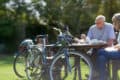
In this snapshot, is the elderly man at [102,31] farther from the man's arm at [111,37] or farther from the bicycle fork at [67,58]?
the bicycle fork at [67,58]

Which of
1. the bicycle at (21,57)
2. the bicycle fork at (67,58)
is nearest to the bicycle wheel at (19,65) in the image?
the bicycle at (21,57)

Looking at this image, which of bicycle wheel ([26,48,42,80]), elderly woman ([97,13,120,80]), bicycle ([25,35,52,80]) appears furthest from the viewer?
bicycle wheel ([26,48,42,80])

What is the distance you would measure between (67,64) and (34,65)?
54.7 inches

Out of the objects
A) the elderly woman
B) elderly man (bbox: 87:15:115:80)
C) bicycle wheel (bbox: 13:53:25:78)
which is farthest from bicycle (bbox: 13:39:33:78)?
the elderly woman

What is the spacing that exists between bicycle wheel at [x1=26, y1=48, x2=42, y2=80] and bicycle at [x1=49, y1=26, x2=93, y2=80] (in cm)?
68

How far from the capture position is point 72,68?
7.89 metres

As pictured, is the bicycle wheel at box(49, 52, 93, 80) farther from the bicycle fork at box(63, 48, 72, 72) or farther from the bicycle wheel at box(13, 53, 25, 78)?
the bicycle wheel at box(13, 53, 25, 78)

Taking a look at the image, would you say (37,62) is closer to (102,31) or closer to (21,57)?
(21,57)

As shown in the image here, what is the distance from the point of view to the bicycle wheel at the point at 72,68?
771cm

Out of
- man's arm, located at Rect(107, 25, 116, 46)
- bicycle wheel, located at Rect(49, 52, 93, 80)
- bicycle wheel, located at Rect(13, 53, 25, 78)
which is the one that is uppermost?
A: man's arm, located at Rect(107, 25, 116, 46)

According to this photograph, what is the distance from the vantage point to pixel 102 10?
23.2 meters

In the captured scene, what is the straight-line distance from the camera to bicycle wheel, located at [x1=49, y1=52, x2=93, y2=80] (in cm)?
771

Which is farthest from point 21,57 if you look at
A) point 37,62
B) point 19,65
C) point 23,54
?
point 37,62

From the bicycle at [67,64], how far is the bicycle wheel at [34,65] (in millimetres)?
681
